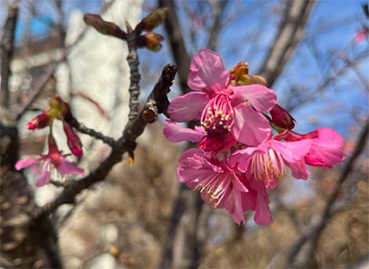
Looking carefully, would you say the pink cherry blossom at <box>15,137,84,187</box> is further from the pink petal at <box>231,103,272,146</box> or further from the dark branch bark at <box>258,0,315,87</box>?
the dark branch bark at <box>258,0,315,87</box>

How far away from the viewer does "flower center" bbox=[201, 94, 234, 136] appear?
2.85ft

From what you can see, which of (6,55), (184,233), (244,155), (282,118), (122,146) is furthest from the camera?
(184,233)

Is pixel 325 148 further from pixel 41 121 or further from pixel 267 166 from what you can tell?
pixel 41 121

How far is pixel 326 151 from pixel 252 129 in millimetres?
157

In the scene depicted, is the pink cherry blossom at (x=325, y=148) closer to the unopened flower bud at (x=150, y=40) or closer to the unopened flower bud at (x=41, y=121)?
the unopened flower bud at (x=150, y=40)

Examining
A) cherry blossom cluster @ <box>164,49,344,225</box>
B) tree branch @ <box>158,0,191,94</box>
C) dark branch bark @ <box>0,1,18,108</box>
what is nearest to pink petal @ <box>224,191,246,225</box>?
cherry blossom cluster @ <box>164,49,344,225</box>

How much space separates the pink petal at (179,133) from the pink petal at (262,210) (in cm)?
18

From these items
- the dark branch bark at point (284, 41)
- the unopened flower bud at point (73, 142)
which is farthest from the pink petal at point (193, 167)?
the dark branch bark at point (284, 41)

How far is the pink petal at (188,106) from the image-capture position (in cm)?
88

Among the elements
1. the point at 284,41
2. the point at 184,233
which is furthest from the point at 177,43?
the point at 184,233

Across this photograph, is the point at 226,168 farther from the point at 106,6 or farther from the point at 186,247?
the point at 106,6

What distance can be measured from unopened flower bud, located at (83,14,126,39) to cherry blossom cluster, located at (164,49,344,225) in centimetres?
38

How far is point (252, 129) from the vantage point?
0.85 m

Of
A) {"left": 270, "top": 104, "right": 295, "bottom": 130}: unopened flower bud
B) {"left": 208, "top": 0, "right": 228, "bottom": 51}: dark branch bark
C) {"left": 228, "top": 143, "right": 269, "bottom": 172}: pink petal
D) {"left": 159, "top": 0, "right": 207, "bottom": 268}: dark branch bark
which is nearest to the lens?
{"left": 228, "top": 143, "right": 269, "bottom": 172}: pink petal
